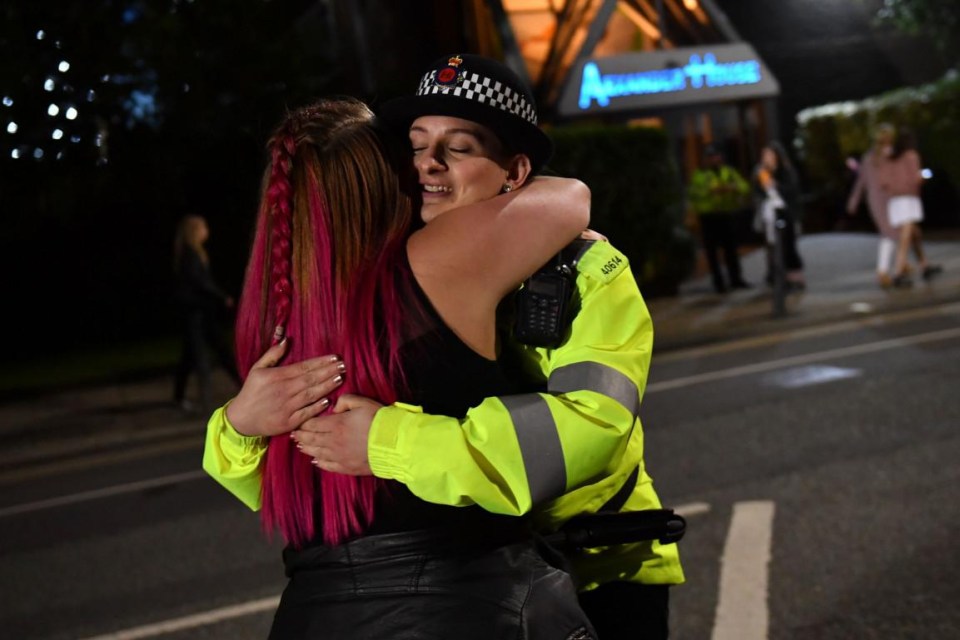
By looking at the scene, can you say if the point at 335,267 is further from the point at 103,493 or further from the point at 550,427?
the point at 103,493

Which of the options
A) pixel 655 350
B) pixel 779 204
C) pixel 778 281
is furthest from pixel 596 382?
pixel 779 204

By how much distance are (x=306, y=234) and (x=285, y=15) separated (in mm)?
18030

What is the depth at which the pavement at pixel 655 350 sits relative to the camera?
1026 cm

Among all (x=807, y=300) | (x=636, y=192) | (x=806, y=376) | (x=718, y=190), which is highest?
(x=636, y=192)

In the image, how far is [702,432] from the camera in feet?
24.8

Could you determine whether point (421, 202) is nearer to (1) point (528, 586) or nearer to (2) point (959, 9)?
(1) point (528, 586)

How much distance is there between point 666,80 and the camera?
2095 cm

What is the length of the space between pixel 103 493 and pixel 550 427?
6962mm

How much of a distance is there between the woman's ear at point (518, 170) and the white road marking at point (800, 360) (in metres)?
7.34

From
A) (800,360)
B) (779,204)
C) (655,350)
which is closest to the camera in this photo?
(800,360)

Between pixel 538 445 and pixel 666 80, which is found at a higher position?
pixel 666 80

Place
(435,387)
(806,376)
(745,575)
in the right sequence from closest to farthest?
(435,387) → (745,575) → (806,376)

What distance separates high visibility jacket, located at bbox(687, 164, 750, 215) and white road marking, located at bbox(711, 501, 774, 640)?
9803mm

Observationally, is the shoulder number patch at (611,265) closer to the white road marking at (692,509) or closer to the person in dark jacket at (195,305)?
the white road marking at (692,509)
